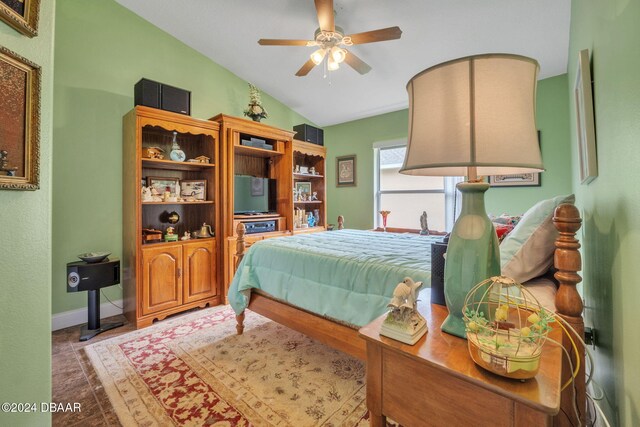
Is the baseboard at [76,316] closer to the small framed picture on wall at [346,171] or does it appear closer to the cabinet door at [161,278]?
the cabinet door at [161,278]

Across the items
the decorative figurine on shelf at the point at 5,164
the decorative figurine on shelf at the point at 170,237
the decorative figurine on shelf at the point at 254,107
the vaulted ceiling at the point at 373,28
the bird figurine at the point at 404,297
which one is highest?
the vaulted ceiling at the point at 373,28

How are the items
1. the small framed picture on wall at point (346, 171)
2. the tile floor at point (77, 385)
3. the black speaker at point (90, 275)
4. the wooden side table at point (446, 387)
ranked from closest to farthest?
the wooden side table at point (446, 387), the tile floor at point (77, 385), the black speaker at point (90, 275), the small framed picture on wall at point (346, 171)

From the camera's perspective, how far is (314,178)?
4.70m

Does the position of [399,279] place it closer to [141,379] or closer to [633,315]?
[633,315]

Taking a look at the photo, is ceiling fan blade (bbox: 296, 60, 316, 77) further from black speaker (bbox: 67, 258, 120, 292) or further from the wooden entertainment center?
black speaker (bbox: 67, 258, 120, 292)

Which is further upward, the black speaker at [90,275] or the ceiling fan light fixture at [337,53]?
the ceiling fan light fixture at [337,53]

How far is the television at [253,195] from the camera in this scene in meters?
3.52

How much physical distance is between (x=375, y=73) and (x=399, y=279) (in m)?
2.83

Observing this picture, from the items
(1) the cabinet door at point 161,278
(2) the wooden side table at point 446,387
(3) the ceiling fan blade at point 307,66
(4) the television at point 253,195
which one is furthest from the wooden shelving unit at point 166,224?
(2) the wooden side table at point 446,387

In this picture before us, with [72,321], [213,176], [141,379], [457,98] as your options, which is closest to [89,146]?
[213,176]

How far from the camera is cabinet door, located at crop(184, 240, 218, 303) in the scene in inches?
117

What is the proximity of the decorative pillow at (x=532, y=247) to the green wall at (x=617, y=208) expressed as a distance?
15cm

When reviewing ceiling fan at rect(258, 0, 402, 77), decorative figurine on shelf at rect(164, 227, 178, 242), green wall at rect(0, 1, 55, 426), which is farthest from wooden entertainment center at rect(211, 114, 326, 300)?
green wall at rect(0, 1, 55, 426)

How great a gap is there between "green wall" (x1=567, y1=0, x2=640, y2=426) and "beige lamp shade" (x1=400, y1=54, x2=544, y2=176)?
0.67 ft
